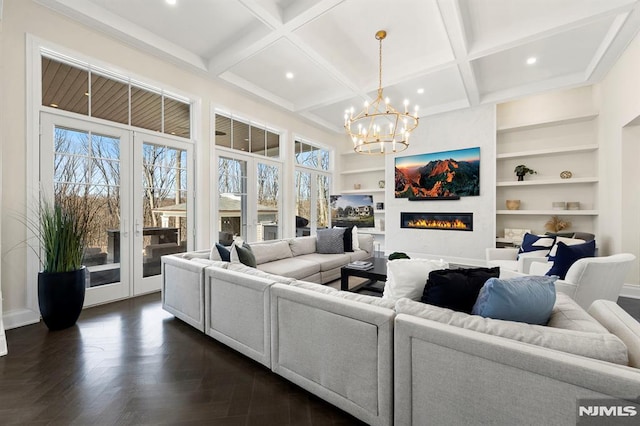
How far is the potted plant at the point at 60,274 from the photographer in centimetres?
268

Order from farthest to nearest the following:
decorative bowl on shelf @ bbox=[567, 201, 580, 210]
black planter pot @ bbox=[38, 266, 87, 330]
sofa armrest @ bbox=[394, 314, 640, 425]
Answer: decorative bowl on shelf @ bbox=[567, 201, 580, 210], black planter pot @ bbox=[38, 266, 87, 330], sofa armrest @ bbox=[394, 314, 640, 425]

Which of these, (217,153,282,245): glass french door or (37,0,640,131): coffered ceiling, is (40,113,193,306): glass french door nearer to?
(217,153,282,245): glass french door

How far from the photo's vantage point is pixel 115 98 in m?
3.67

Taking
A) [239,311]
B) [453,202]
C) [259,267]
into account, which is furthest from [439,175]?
[239,311]

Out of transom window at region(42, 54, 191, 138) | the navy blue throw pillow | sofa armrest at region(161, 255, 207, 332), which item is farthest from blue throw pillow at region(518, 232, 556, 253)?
transom window at region(42, 54, 191, 138)

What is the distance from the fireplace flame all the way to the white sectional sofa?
466 centimetres

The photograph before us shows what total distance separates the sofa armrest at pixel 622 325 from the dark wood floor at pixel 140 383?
134 centimetres

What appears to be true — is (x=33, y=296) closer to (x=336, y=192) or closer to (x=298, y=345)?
(x=298, y=345)

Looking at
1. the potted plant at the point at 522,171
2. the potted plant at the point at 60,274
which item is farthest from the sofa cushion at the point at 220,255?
the potted plant at the point at 522,171

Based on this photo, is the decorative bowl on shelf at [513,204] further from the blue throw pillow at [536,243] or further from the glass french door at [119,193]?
the glass french door at [119,193]

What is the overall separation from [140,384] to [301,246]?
2980 millimetres

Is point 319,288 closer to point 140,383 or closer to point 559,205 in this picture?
point 140,383

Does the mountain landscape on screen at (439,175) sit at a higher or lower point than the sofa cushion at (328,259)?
higher

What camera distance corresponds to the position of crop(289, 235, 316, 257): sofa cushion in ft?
15.0
